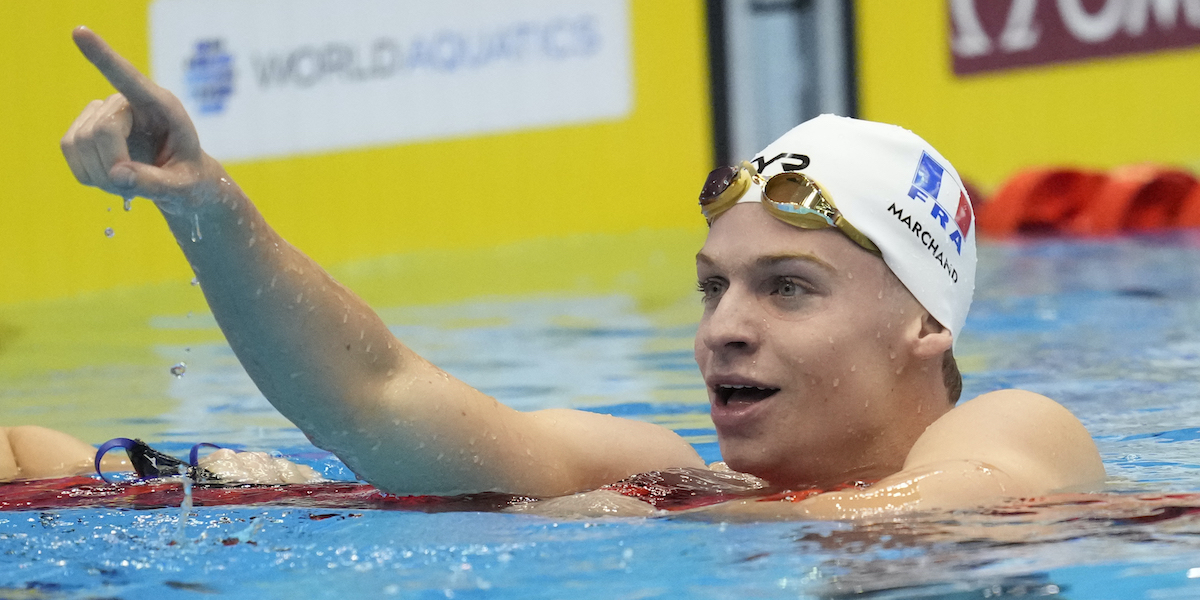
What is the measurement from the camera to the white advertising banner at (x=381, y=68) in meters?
9.80

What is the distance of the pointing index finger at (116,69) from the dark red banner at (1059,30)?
31.6 ft

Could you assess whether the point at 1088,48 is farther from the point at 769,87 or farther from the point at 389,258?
the point at 389,258

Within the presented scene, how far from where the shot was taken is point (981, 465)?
94.9 inches

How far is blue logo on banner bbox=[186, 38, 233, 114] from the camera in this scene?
9.73 metres

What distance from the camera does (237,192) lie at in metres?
2.19

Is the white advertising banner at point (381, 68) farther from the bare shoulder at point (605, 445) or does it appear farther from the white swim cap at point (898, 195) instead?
the white swim cap at point (898, 195)

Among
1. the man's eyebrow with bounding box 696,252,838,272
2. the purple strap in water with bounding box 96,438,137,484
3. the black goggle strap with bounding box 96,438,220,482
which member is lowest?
the black goggle strap with bounding box 96,438,220,482

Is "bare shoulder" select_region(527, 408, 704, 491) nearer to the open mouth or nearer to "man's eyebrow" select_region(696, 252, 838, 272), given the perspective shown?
the open mouth

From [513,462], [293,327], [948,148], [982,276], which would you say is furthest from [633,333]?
[948,148]

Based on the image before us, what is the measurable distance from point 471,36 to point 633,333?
4654mm

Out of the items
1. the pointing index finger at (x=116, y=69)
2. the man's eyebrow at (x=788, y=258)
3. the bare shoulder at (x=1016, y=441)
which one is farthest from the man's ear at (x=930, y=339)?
the pointing index finger at (x=116, y=69)

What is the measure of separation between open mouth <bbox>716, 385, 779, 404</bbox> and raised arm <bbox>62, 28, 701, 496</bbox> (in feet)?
1.15

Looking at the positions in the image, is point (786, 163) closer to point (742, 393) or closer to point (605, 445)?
point (742, 393)

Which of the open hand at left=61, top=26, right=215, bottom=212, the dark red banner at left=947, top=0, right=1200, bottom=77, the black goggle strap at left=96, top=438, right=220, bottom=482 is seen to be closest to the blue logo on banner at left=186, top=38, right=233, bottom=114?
the dark red banner at left=947, top=0, right=1200, bottom=77
